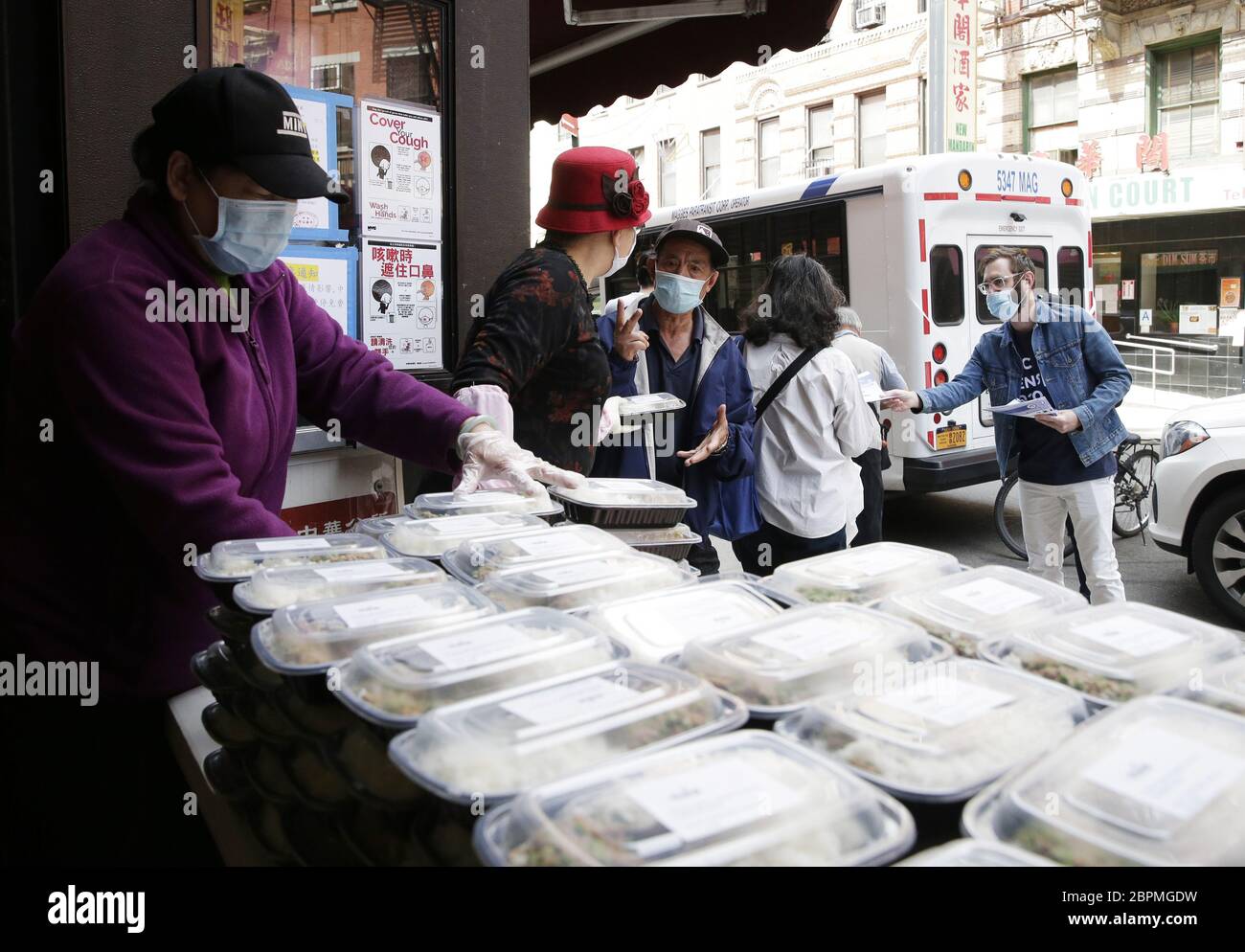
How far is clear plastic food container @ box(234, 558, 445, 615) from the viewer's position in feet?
5.55

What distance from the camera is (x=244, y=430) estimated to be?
82.5 inches

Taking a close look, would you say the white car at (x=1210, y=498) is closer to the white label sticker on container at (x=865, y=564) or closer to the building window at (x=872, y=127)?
the white label sticker on container at (x=865, y=564)

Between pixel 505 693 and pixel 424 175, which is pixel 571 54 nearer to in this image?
pixel 424 175

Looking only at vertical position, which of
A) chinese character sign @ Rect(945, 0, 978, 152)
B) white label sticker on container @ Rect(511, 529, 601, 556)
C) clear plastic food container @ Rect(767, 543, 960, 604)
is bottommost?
clear plastic food container @ Rect(767, 543, 960, 604)

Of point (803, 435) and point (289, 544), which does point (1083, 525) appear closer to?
point (803, 435)

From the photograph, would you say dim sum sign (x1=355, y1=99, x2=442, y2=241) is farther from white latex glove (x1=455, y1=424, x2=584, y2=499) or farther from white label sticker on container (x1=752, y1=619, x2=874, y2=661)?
white label sticker on container (x1=752, y1=619, x2=874, y2=661)

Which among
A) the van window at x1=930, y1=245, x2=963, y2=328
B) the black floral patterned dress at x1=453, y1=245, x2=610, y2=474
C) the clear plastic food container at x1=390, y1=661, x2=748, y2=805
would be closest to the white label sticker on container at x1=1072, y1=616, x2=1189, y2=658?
the clear plastic food container at x1=390, y1=661, x2=748, y2=805

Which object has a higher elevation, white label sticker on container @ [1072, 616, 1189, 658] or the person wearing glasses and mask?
the person wearing glasses and mask

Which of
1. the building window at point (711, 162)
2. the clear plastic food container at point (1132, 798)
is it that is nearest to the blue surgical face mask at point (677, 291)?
the clear plastic food container at point (1132, 798)

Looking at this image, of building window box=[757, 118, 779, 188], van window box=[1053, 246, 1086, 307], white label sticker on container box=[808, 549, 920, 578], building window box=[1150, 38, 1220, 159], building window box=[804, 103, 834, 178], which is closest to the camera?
white label sticker on container box=[808, 549, 920, 578]

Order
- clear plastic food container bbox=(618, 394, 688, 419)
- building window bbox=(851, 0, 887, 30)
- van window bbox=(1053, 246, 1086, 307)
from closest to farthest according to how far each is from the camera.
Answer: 1. clear plastic food container bbox=(618, 394, 688, 419)
2. van window bbox=(1053, 246, 1086, 307)
3. building window bbox=(851, 0, 887, 30)

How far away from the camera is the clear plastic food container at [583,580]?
69.2 inches

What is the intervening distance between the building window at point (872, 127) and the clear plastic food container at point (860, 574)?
22.3 m

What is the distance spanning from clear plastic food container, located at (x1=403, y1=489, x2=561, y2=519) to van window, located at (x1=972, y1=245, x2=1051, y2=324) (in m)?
7.11
